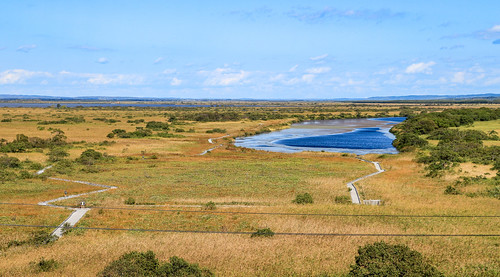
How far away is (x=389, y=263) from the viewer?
Result: 50.9 ft

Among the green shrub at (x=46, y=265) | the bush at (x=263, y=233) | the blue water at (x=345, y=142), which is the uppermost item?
the green shrub at (x=46, y=265)

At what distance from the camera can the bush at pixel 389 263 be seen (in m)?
15.1

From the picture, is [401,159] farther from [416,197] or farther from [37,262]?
[37,262]

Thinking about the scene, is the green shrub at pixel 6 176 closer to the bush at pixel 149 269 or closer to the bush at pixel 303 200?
the bush at pixel 303 200

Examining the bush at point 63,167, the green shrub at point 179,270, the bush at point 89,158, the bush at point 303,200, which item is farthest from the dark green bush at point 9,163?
the green shrub at point 179,270

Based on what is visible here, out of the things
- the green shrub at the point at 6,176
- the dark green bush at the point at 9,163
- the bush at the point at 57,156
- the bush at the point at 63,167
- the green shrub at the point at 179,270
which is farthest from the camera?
the bush at the point at 57,156

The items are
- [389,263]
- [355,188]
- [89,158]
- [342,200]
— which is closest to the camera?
[389,263]

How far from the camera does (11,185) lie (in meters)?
38.9

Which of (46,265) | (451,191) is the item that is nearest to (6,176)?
(46,265)

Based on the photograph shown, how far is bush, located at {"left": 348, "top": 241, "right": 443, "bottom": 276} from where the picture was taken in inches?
595

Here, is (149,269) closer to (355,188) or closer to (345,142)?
(355,188)

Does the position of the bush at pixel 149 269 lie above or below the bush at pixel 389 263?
below

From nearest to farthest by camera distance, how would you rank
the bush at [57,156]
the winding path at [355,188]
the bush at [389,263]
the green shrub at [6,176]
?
the bush at [389,263] < the winding path at [355,188] < the green shrub at [6,176] < the bush at [57,156]

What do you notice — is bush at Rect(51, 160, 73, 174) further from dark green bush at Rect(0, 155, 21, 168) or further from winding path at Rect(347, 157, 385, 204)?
winding path at Rect(347, 157, 385, 204)
